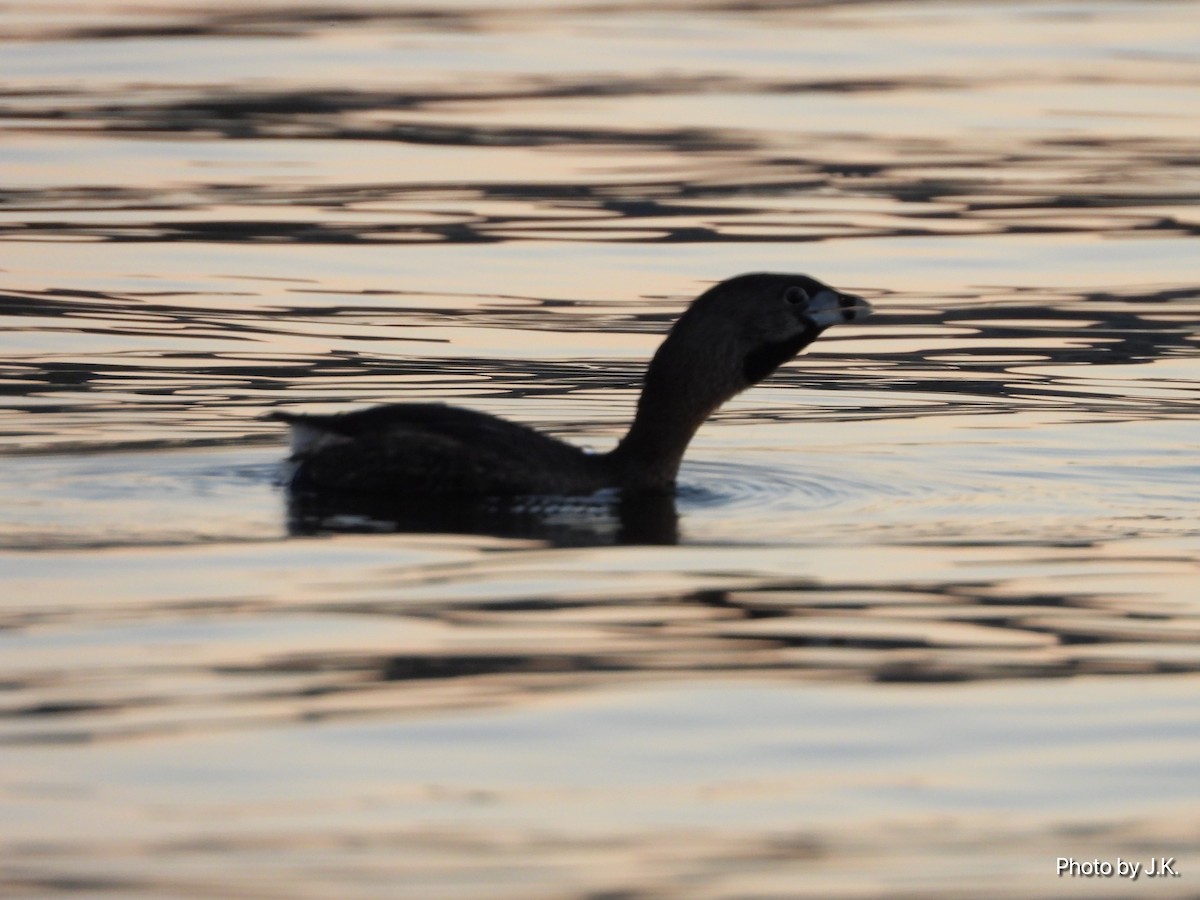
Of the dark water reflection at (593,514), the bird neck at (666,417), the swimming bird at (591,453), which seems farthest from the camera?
the bird neck at (666,417)

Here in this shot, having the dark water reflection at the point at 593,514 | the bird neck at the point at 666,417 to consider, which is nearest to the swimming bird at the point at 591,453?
the bird neck at the point at 666,417

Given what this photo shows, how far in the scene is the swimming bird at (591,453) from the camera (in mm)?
9969

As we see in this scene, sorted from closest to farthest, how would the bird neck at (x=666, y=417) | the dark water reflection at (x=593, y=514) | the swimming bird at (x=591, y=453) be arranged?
the dark water reflection at (x=593, y=514)
the swimming bird at (x=591, y=453)
the bird neck at (x=666, y=417)

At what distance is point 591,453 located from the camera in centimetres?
1088

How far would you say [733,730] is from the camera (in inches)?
266

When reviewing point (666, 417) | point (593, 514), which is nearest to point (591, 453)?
point (666, 417)

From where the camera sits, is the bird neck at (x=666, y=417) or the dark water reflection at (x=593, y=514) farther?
the bird neck at (x=666, y=417)

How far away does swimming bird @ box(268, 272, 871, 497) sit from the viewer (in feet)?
32.7

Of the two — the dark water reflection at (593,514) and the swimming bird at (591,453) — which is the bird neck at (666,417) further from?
the dark water reflection at (593,514)

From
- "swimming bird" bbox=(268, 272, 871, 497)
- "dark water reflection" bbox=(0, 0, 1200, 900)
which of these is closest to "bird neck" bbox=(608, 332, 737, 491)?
"swimming bird" bbox=(268, 272, 871, 497)

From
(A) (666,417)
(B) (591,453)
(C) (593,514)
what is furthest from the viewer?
(B) (591,453)

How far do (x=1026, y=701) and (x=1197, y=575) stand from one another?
1.96 metres

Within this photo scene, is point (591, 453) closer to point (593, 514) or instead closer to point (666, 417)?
point (666, 417)

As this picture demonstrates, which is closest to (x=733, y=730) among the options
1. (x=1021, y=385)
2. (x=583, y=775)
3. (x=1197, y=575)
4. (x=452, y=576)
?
(x=583, y=775)
